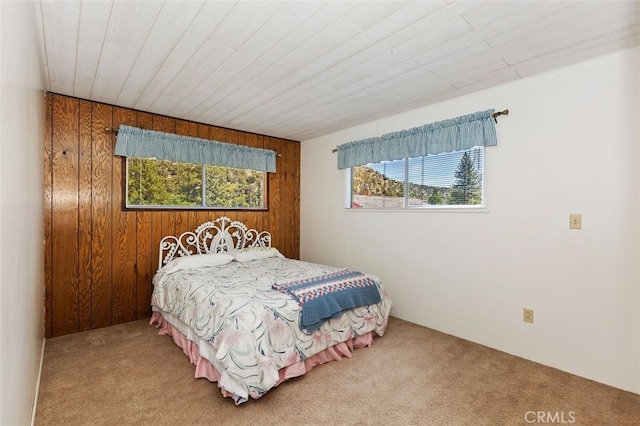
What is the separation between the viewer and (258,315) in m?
2.21

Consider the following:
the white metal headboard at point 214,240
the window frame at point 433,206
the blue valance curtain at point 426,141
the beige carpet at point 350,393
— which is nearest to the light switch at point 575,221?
the window frame at point 433,206

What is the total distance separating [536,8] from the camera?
69.7 inches

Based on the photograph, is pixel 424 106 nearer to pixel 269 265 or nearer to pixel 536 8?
pixel 536 8

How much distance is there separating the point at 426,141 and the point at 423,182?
449mm

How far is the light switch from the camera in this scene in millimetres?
→ 2416

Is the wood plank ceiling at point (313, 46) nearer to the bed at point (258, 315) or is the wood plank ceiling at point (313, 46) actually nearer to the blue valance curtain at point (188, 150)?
the blue valance curtain at point (188, 150)

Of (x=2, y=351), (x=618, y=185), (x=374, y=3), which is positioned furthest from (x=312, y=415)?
(x=618, y=185)

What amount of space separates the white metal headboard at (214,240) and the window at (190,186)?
0.85 feet

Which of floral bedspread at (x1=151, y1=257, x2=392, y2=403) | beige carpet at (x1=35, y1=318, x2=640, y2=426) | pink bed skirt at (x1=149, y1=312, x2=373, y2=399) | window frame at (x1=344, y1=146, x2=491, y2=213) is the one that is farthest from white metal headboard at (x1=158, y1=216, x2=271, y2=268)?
window frame at (x1=344, y1=146, x2=491, y2=213)

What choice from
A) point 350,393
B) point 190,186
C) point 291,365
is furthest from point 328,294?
point 190,186

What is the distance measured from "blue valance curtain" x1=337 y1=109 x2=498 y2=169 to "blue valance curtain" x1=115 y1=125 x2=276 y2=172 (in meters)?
1.17

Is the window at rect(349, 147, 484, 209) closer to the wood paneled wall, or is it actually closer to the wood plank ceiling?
the wood plank ceiling

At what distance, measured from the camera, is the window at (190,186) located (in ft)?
11.8

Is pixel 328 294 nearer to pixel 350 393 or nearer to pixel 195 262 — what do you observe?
pixel 350 393
